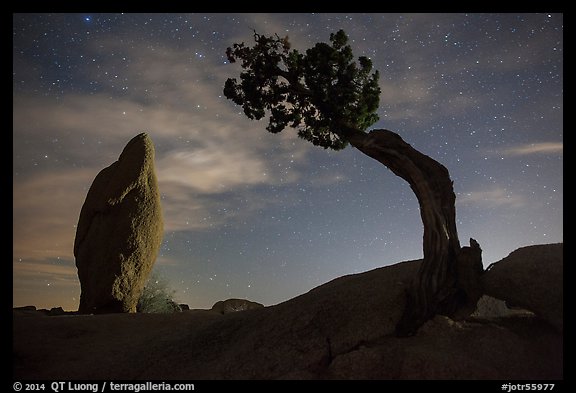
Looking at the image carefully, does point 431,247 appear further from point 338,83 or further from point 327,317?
point 338,83

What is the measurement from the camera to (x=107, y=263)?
66.5ft

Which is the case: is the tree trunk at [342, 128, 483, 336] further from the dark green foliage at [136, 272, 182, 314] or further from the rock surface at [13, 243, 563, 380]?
the dark green foliage at [136, 272, 182, 314]

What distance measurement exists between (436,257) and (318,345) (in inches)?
141

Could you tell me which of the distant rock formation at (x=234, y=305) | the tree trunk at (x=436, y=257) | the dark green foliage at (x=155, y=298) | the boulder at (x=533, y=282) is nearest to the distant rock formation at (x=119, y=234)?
the dark green foliage at (x=155, y=298)

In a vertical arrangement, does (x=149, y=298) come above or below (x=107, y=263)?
below

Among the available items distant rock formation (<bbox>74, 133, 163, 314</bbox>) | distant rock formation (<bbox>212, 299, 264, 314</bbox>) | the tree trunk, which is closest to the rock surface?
the tree trunk

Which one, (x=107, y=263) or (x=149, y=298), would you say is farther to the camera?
(x=149, y=298)

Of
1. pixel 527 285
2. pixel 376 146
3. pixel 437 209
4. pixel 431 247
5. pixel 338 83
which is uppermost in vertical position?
pixel 338 83

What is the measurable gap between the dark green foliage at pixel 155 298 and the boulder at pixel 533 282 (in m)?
16.6

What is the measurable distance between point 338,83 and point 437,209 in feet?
15.4

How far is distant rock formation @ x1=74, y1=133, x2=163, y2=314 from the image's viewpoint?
66.2ft

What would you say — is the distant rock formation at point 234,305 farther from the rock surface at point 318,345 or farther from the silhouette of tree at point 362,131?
the silhouette of tree at point 362,131

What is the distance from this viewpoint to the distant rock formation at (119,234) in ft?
66.2

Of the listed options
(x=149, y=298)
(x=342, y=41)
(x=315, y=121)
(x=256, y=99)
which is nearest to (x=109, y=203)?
(x=149, y=298)
